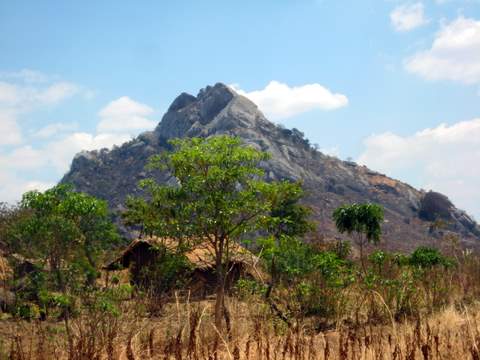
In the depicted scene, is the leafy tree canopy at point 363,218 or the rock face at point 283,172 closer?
the leafy tree canopy at point 363,218

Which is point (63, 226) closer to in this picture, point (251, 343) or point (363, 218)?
point (251, 343)

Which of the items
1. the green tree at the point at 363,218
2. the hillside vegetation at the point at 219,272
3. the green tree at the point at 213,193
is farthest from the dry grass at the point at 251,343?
the green tree at the point at 363,218

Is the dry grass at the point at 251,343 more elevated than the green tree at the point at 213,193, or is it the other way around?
the green tree at the point at 213,193

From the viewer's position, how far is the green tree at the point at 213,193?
28.5ft

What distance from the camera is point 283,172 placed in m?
78.7

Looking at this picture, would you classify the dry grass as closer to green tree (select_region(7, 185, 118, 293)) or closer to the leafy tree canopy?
green tree (select_region(7, 185, 118, 293))

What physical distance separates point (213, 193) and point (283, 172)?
230 ft

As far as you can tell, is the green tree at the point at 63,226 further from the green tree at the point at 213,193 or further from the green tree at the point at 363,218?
the green tree at the point at 363,218

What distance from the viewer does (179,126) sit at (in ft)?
358

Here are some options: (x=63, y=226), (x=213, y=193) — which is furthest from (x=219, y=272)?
(x=63, y=226)

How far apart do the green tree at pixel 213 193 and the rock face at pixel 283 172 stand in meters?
56.8

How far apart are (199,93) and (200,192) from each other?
10860cm

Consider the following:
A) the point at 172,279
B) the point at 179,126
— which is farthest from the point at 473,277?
the point at 179,126

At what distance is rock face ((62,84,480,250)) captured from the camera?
76.4 m
